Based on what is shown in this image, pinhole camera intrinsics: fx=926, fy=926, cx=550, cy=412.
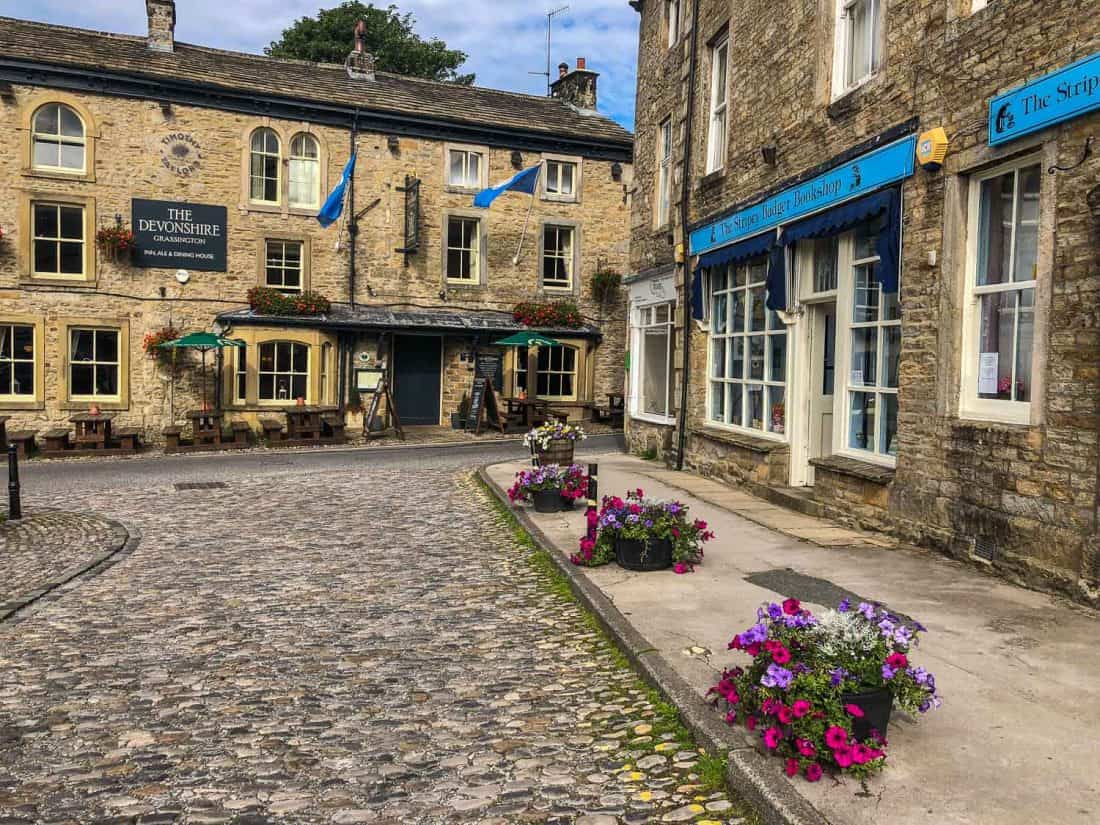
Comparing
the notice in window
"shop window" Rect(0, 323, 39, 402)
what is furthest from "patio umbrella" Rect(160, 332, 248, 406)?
the notice in window

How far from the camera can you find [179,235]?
21.4m

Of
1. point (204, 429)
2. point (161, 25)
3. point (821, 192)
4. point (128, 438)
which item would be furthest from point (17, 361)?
point (821, 192)

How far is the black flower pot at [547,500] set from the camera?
10805 mm

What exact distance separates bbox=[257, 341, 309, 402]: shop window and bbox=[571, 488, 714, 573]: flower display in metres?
16.0

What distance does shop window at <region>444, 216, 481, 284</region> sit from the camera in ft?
80.0

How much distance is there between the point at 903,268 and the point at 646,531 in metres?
3.56

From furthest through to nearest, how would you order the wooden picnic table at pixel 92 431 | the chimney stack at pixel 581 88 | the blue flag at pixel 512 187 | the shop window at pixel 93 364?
1. the chimney stack at pixel 581 88
2. the shop window at pixel 93 364
3. the blue flag at pixel 512 187
4. the wooden picnic table at pixel 92 431

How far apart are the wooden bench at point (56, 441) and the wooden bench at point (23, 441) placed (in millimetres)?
284

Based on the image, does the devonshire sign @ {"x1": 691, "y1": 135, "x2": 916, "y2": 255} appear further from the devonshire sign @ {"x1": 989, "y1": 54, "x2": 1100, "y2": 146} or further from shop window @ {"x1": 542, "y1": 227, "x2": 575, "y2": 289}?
shop window @ {"x1": 542, "y1": 227, "x2": 575, "y2": 289}

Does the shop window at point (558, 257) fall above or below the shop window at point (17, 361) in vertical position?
above

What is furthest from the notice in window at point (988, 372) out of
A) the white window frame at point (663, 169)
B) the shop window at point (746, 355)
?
the white window frame at point (663, 169)

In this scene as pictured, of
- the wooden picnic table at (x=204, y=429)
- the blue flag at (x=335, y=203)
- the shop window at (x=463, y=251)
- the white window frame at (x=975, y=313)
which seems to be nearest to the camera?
the white window frame at (x=975, y=313)

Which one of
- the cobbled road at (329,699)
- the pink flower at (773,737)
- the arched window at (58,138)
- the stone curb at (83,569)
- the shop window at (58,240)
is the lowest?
the stone curb at (83,569)

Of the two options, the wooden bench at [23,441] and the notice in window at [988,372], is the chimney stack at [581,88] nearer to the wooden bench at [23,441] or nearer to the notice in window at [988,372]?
the wooden bench at [23,441]
